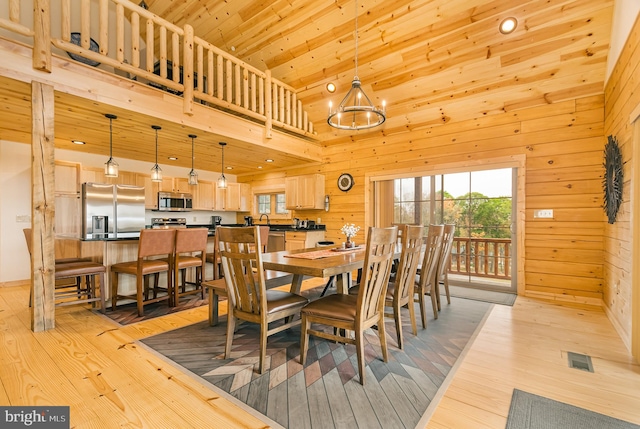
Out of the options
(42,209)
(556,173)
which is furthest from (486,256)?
(42,209)

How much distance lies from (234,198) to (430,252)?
562 centimetres

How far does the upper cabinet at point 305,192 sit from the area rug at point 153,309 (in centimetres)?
229

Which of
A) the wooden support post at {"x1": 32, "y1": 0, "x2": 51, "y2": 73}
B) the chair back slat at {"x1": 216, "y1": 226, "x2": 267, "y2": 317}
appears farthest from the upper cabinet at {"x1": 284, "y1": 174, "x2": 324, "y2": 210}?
the wooden support post at {"x1": 32, "y1": 0, "x2": 51, "y2": 73}

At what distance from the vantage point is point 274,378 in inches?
78.5

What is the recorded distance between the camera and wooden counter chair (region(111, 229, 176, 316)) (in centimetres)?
323

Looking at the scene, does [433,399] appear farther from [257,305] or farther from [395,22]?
[395,22]

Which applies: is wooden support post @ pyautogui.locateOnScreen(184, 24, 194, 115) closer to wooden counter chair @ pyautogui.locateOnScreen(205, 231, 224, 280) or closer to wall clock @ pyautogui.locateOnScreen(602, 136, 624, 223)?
wooden counter chair @ pyautogui.locateOnScreen(205, 231, 224, 280)

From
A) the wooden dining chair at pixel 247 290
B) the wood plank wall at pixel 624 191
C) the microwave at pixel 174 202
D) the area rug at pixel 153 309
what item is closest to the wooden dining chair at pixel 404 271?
the wooden dining chair at pixel 247 290

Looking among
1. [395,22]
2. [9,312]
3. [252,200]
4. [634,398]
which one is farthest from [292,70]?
[634,398]

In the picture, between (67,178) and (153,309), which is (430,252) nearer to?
(153,309)

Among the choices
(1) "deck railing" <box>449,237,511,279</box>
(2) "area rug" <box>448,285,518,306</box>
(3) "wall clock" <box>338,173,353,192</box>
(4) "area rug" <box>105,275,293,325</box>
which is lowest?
(2) "area rug" <box>448,285,518,306</box>

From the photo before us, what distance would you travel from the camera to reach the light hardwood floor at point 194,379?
5.37ft

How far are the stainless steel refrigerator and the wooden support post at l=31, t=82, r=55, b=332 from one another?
1718mm

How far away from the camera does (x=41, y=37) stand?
2688 millimetres
